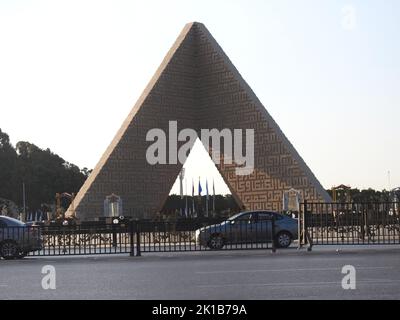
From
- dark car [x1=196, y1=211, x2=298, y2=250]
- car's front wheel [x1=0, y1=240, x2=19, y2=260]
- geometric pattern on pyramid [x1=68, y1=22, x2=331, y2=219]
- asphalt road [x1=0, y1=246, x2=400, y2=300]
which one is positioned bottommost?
asphalt road [x1=0, y1=246, x2=400, y2=300]

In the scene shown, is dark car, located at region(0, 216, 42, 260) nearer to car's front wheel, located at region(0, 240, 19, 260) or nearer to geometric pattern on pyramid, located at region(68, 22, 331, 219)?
car's front wheel, located at region(0, 240, 19, 260)

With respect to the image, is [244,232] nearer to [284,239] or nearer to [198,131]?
[284,239]

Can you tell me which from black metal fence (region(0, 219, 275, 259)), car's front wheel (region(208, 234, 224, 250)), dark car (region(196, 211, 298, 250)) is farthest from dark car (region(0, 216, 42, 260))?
car's front wheel (region(208, 234, 224, 250))

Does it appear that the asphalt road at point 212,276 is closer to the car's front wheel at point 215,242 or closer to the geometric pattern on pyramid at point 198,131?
the car's front wheel at point 215,242

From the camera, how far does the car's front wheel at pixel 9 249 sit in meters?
21.3

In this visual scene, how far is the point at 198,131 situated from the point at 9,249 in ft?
99.5

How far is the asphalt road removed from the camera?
36.4 feet

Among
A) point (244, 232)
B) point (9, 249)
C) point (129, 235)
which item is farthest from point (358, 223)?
point (9, 249)

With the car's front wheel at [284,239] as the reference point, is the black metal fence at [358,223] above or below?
above

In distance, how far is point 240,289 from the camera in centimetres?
1152

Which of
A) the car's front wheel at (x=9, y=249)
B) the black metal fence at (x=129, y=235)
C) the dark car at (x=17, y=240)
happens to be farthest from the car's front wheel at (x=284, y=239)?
the car's front wheel at (x=9, y=249)

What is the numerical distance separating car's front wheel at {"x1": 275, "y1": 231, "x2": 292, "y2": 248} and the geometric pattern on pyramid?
20543 millimetres

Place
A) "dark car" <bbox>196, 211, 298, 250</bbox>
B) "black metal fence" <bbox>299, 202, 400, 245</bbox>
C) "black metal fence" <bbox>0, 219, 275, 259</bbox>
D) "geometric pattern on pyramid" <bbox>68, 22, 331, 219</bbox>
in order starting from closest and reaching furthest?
"black metal fence" <bbox>0, 219, 275, 259</bbox>
"black metal fence" <bbox>299, 202, 400, 245</bbox>
"dark car" <bbox>196, 211, 298, 250</bbox>
"geometric pattern on pyramid" <bbox>68, 22, 331, 219</bbox>
